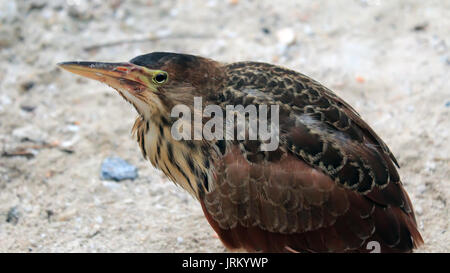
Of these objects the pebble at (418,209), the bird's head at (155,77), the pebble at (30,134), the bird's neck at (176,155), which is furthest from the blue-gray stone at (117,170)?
the pebble at (418,209)

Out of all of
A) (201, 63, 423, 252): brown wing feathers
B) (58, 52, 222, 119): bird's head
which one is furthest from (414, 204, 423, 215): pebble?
(58, 52, 222, 119): bird's head

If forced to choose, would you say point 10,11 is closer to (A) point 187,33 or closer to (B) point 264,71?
(A) point 187,33

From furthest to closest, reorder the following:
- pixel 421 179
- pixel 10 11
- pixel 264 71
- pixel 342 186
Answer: pixel 10 11 → pixel 421 179 → pixel 264 71 → pixel 342 186

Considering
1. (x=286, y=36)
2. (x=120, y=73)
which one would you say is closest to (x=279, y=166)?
(x=120, y=73)

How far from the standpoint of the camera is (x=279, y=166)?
13.6 feet

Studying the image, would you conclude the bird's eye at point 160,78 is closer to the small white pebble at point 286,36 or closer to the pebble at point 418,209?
the pebble at point 418,209

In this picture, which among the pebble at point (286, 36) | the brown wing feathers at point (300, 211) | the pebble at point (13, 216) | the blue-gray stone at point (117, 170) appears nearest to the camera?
the brown wing feathers at point (300, 211)

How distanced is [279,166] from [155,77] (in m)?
1.09

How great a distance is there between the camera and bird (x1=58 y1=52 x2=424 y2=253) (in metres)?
4.16

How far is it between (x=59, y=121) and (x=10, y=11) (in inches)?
78.1

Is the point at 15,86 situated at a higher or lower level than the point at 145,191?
higher

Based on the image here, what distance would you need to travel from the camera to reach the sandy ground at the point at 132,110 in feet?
16.9
